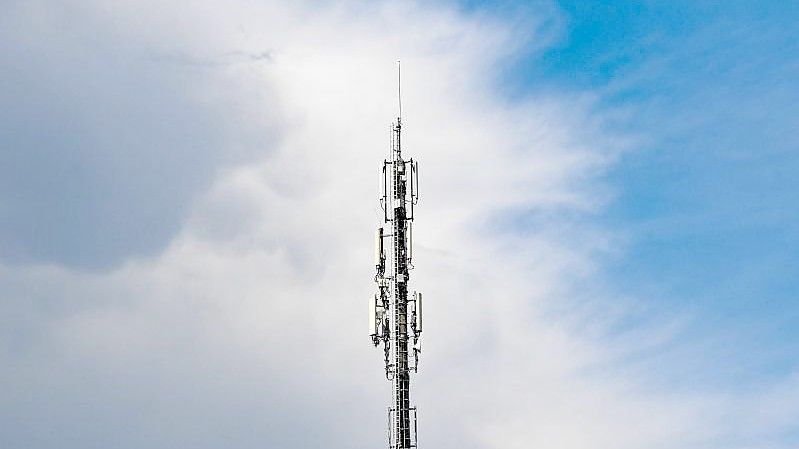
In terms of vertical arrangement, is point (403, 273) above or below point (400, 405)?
above

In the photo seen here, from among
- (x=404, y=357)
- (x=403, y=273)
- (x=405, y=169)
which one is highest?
(x=405, y=169)

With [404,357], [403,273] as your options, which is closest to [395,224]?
[403,273]

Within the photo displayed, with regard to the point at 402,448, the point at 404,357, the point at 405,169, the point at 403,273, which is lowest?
the point at 402,448

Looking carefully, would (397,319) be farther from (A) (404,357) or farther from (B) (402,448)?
(B) (402,448)

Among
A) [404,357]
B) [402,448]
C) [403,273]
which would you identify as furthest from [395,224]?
[402,448]

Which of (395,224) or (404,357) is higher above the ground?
(395,224)

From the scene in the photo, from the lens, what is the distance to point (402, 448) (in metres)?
137

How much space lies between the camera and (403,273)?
142500mm

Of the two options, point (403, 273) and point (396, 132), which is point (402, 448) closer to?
point (403, 273)

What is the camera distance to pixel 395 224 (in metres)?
144

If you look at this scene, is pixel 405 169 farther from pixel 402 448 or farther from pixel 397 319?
pixel 402 448

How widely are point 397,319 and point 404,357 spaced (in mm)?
3902

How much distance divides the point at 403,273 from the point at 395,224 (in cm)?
514

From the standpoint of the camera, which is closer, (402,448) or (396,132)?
(402,448)
